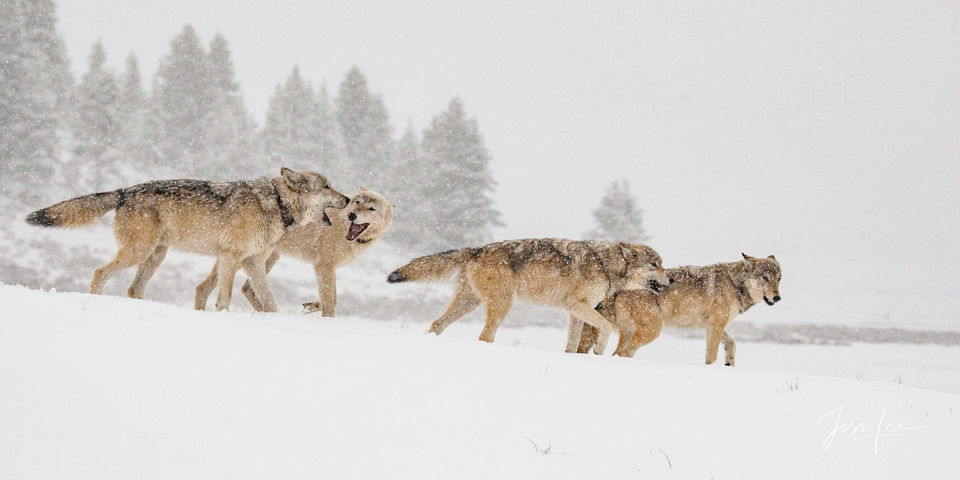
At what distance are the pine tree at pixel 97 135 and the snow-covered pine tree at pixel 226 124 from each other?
17.4 ft

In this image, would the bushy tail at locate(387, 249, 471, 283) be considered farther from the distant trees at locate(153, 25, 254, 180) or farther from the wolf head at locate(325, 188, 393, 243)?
the distant trees at locate(153, 25, 254, 180)

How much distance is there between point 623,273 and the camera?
9.11 meters

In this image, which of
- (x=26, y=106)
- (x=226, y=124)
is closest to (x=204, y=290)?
(x=26, y=106)

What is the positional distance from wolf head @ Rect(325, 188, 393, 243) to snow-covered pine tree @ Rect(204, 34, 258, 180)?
27.4 metres

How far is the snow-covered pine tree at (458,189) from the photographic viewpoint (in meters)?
30.0

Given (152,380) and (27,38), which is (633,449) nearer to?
(152,380)

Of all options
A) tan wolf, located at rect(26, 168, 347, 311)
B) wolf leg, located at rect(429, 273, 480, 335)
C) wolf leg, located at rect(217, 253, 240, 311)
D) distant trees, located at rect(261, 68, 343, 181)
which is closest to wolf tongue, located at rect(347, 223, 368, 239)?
tan wolf, located at rect(26, 168, 347, 311)

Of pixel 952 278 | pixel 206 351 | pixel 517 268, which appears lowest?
pixel 206 351

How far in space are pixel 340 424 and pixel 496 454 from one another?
0.95 meters

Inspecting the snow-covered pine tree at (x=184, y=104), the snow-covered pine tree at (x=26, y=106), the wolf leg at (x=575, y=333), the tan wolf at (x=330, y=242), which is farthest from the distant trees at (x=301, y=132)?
the wolf leg at (x=575, y=333)

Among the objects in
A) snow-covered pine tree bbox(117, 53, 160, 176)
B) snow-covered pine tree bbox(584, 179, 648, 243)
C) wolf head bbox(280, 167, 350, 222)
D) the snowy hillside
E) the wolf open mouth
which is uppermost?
snow-covered pine tree bbox(117, 53, 160, 176)

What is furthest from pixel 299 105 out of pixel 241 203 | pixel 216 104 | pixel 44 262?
pixel 241 203

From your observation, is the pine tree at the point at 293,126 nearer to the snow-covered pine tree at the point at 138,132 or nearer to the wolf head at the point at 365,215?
the snow-covered pine tree at the point at 138,132

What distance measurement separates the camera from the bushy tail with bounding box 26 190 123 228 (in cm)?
813
